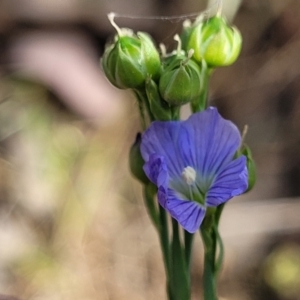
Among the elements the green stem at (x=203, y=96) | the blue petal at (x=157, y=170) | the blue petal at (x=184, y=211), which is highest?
the green stem at (x=203, y=96)

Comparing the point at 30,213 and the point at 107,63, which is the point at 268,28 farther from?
the point at 107,63

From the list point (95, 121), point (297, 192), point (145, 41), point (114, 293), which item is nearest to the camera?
point (145, 41)

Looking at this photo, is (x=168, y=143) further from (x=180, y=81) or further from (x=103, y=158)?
(x=103, y=158)

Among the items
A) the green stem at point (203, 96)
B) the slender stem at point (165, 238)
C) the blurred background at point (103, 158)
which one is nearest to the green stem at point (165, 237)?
the slender stem at point (165, 238)

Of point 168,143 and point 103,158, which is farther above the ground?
point 168,143

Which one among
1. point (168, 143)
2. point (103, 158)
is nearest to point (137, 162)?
point (168, 143)

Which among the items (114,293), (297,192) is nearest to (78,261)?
(114,293)

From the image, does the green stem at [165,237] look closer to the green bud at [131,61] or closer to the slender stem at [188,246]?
the slender stem at [188,246]
